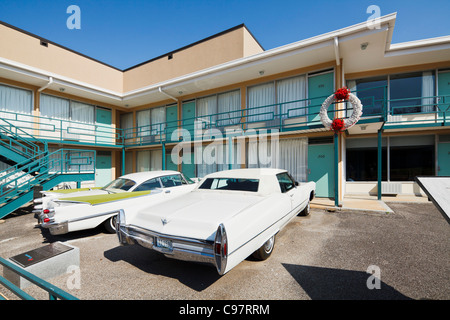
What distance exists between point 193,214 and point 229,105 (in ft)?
30.1

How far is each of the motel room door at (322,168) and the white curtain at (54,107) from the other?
42.1ft

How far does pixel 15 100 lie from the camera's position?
10695mm

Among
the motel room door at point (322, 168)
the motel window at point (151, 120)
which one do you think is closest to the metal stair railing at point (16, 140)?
the motel window at point (151, 120)

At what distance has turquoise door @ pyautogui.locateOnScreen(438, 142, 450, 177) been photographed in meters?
9.25

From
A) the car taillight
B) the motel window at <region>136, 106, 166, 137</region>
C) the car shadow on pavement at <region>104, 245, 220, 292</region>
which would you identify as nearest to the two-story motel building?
the motel window at <region>136, 106, 166, 137</region>

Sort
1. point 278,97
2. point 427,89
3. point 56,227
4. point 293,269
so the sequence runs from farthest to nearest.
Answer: point 278,97
point 427,89
point 56,227
point 293,269

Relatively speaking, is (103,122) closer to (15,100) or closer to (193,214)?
(15,100)

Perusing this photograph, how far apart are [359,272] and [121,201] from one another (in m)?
4.78

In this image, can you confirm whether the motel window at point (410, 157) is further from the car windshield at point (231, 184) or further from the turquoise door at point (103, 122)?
the turquoise door at point (103, 122)

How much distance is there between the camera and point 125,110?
15414mm

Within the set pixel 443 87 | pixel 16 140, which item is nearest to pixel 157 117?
pixel 16 140

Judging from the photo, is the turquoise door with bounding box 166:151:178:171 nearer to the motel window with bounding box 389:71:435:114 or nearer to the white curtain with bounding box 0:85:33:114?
the white curtain with bounding box 0:85:33:114

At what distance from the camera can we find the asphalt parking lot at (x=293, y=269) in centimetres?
276
